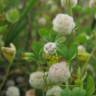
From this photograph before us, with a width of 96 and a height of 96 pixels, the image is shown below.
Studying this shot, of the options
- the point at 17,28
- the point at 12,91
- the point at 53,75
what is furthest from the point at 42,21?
the point at 53,75

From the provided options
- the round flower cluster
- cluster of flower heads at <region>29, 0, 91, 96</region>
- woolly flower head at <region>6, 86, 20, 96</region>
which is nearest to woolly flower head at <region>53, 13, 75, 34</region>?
cluster of flower heads at <region>29, 0, 91, 96</region>

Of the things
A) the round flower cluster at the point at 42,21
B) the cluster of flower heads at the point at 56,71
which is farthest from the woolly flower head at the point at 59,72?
the round flower cluster at the point at 42,21

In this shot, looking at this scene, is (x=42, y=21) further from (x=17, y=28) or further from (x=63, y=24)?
(x=63, y=24)

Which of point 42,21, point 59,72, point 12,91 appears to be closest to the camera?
point 59,72

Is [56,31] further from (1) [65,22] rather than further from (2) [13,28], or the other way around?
(2) [13,28]

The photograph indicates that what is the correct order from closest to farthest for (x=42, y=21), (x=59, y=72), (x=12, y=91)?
(x=59, y=72) < (x=12, y=91) < (x=42, y=21)

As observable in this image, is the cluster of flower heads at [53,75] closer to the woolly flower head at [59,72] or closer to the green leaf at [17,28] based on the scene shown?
the woolly flower head at [59,72]

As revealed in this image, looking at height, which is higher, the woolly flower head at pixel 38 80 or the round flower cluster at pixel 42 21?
the round flower cluster at pixel 42 21

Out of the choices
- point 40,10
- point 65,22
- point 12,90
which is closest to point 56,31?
point 65,22
